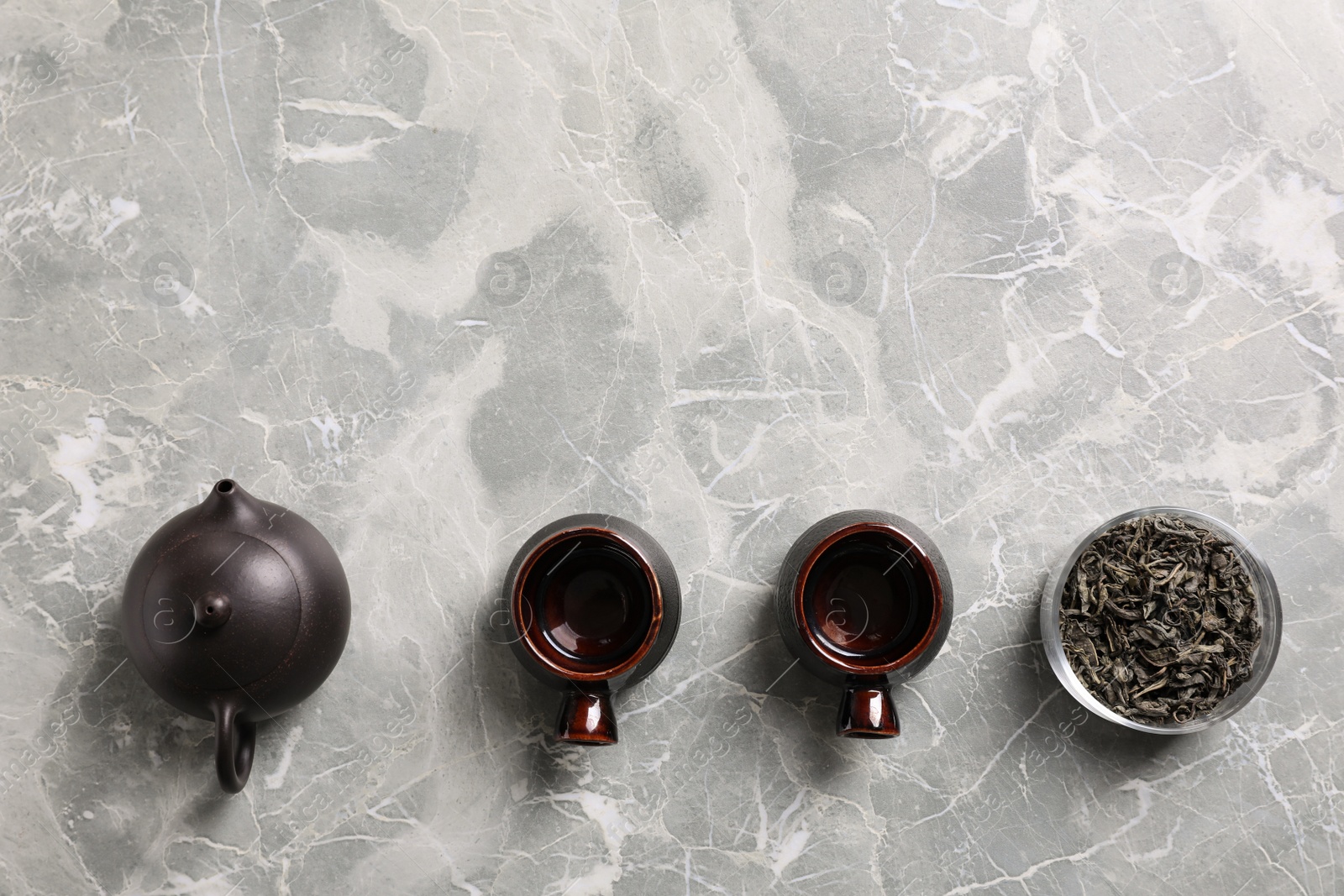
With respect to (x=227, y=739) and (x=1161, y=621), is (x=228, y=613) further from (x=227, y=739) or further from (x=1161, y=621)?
(x=1161, y=621)

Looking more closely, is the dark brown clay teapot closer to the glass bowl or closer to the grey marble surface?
the grey marble surface

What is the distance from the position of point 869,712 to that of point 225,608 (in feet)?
3.00

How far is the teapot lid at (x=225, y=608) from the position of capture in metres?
1.21

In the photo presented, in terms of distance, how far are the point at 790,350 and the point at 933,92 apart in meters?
0.51

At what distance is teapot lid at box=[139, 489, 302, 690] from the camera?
1.21 m

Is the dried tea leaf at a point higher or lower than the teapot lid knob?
lower

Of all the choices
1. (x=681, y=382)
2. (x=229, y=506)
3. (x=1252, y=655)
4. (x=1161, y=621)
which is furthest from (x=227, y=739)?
(x=1252, y=655)

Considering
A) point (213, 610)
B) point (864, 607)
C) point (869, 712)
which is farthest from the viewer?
point (864, 607)

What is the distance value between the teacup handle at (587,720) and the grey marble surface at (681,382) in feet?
0.47

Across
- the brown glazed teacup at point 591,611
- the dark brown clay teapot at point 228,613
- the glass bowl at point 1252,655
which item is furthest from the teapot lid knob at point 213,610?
the glass bowl at point 1252,655

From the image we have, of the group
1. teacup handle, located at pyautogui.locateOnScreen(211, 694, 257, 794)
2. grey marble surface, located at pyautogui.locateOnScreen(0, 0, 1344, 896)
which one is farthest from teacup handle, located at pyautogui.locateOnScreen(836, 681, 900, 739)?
teacup handle, located at pyautogui.locateOnScreen(211, 694, 257, 794)

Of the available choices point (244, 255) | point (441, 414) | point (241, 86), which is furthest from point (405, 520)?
point (241, 86)

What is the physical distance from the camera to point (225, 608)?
3.90ft

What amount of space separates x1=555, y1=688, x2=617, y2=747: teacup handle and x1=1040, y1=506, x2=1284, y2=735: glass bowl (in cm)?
71
